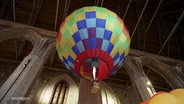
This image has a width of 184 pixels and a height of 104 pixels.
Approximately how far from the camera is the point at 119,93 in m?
10.7

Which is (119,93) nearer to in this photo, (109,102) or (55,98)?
(109,102)

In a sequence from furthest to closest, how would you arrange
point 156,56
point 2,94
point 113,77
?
1. point 113,77
2. point 156,56
3. point 2,94

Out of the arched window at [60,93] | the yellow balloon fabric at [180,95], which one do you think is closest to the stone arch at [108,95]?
the arched window at [60,93]

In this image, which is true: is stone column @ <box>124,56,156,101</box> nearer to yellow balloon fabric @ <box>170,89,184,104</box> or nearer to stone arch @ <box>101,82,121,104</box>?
stone arch @ <box>101,82,121,104</box>

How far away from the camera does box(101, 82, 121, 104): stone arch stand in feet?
31.6

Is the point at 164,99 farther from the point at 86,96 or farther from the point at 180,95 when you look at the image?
the point at 86,96

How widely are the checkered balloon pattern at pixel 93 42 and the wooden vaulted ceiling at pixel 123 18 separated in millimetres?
5954

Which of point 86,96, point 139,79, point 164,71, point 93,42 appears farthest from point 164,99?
point 164,71

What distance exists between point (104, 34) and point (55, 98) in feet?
21.6

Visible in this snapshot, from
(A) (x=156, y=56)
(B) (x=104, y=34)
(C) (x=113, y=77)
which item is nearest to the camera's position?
(B) (x=104, y=34)

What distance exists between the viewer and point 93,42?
3547 mm

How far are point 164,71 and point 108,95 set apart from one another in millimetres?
3556

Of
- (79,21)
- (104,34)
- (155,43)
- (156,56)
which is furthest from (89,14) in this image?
(155,43)

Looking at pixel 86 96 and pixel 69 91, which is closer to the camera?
pixel 86 96
